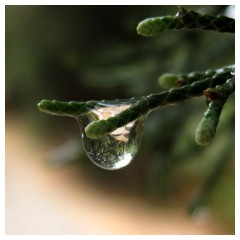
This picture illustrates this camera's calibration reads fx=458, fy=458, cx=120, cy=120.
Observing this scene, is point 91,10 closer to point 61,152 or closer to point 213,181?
point 61,152

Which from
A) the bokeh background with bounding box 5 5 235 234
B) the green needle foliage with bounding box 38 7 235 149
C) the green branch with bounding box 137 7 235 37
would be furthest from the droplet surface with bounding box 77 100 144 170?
the bokeh background with bounding box 5 5 235 234

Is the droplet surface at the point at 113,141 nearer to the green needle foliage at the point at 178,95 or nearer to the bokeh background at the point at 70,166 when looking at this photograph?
the green needle foliage at the point at 178,95

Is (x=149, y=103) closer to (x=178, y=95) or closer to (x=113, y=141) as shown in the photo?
(x=178, y=95)

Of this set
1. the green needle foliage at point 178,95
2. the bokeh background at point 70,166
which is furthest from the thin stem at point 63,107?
the bokeh background at point 70,166

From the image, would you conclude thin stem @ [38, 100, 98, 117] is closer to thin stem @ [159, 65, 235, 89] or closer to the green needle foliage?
the green needle foliage

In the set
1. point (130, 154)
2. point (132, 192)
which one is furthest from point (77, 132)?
point (130, 154)

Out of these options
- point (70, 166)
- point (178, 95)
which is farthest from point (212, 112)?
point (70, 166)
